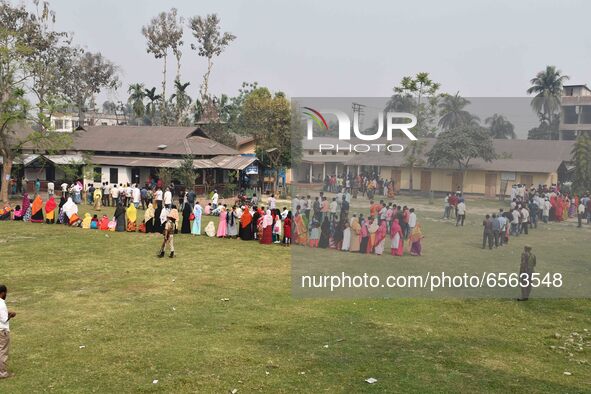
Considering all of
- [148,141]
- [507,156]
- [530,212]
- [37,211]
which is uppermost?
[148,141]

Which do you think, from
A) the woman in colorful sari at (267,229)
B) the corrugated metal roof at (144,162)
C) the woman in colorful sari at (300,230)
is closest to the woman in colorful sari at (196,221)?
the woman in colorful sari at (267,229)

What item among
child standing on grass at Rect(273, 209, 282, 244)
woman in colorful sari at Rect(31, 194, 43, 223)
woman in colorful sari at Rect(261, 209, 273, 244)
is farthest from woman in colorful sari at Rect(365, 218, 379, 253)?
woman in colorful sari at Rect(31, 194, 43, 223)

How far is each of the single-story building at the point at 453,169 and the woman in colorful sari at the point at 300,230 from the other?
3.27 ft

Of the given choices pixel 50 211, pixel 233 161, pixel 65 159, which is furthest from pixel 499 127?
pixel 65 159

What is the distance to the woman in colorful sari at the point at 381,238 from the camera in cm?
1441

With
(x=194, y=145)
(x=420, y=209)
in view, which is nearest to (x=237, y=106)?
(x=194, y=145)

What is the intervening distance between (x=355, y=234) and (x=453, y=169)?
280 cm

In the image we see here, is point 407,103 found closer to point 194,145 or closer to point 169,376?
point 169,376

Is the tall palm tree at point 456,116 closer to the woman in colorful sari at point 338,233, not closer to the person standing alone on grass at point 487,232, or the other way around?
the person standing alone on grass at point 487,232

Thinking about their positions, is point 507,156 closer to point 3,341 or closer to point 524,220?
point 524,220

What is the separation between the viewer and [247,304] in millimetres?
12969

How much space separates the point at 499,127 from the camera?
14070mm

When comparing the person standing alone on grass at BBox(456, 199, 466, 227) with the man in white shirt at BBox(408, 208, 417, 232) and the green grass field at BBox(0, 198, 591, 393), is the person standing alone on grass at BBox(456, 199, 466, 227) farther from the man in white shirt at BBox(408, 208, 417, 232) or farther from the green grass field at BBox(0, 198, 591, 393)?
the man in white shirt at BBox(408, 208, 417, 232)

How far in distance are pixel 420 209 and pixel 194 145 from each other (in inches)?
1083
